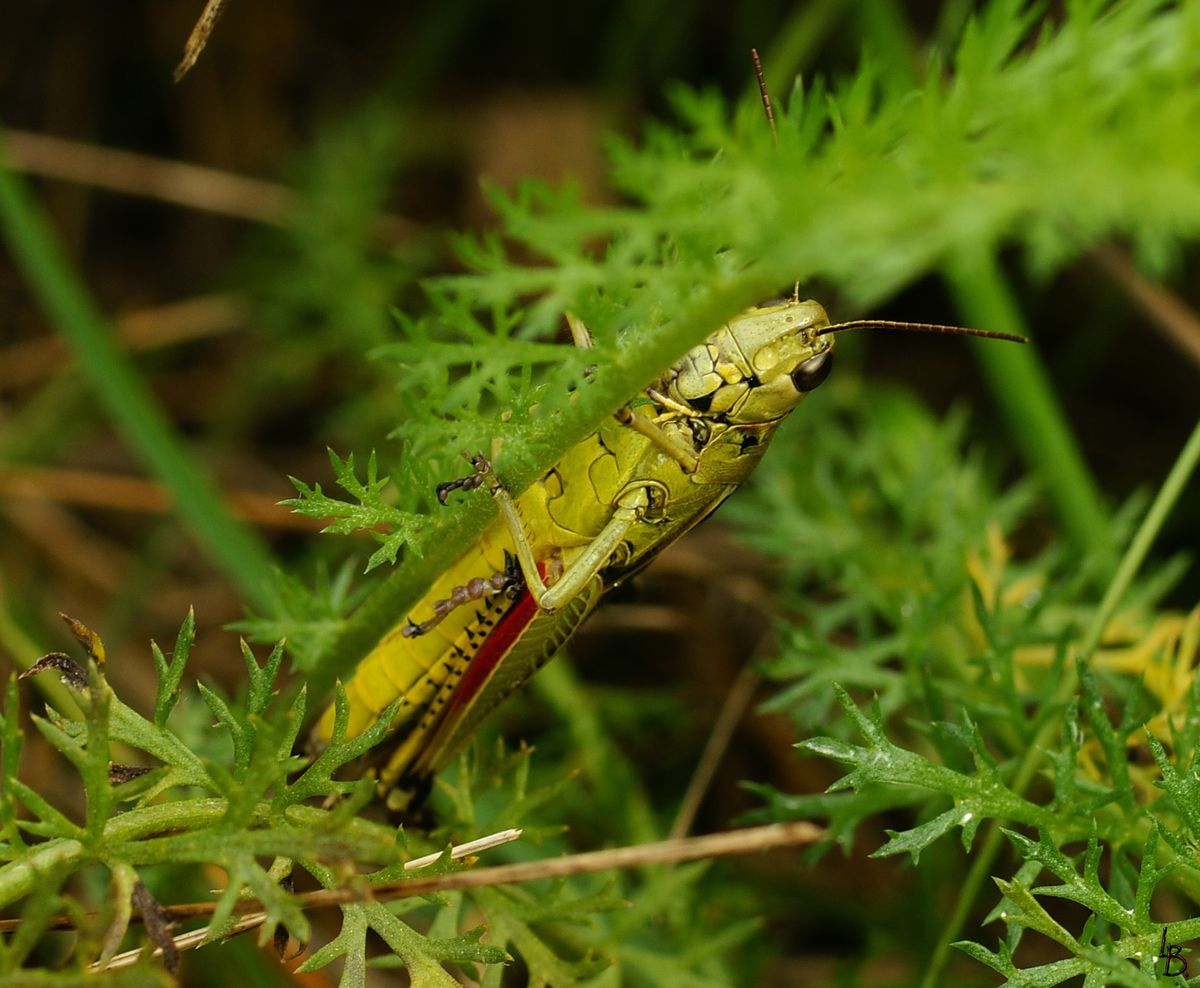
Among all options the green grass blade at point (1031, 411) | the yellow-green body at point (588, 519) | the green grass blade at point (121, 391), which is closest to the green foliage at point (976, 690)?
the green grass blade at point (1031, 411)

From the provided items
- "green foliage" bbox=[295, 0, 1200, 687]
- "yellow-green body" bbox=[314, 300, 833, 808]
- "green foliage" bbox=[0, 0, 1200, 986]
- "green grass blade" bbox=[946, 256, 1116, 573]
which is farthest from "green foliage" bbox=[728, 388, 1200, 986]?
"green foliage" bbox=[295, 0, 1200, 687]

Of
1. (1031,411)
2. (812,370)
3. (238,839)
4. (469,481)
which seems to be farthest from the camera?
(1031,411)

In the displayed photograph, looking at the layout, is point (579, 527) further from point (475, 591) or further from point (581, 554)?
point (475, 591)

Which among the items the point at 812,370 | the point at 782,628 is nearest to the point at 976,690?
the point at 782,628

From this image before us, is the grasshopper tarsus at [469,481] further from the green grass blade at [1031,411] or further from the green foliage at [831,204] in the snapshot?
the green grass blade at [1031,411]

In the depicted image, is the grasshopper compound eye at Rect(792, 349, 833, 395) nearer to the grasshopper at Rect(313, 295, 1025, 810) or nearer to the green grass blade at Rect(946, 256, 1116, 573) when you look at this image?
the grasshopper at Rect(313, 295, 1025, 810)

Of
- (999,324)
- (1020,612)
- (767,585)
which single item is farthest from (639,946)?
(999,324)

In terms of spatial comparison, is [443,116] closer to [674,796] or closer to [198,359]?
[198,359]
